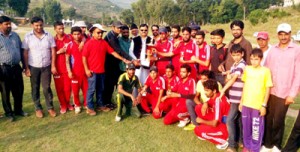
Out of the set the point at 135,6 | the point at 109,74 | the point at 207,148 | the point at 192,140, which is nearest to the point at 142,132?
the point at 192,140

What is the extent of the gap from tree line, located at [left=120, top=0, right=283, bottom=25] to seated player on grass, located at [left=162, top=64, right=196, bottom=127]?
59.2 m

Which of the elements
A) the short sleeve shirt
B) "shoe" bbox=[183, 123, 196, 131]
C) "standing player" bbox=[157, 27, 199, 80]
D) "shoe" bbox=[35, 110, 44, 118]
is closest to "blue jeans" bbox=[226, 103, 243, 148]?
"shoe" bbox=[183, 123, 196, 131]

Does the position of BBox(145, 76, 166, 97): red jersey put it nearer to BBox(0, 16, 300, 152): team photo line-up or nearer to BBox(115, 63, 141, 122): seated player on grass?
BBox(0, 16, 300, 152): team photo line-up

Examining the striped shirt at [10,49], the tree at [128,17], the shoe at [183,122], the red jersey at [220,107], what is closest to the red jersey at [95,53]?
the striped shirt at [10,49]

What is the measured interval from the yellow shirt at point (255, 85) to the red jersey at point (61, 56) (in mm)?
3833

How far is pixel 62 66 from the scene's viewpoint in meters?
6.15

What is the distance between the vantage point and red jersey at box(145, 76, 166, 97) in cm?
587

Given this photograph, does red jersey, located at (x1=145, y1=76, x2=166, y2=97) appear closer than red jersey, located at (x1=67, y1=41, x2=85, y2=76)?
Yes

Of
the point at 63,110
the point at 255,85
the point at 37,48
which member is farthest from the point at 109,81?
the point at 255,85

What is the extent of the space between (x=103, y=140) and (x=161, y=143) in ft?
3.34

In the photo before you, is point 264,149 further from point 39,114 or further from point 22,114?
point 22,114

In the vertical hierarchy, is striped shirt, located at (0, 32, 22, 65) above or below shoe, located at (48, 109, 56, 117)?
above

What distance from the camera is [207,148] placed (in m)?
4.59

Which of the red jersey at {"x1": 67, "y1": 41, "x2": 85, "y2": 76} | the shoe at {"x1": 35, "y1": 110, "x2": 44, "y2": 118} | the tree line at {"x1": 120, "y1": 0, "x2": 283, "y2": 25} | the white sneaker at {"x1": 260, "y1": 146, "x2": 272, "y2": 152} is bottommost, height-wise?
the white sneaker at {"x1": 260, "y1": 146, "x2": 272, "y2": 152}
